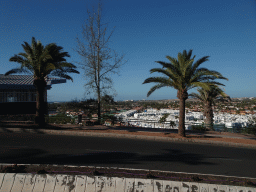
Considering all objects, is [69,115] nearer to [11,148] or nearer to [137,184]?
[11,148]

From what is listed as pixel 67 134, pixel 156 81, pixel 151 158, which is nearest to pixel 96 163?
pixel 151 158

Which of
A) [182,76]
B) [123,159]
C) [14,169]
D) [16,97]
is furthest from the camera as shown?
[16,97]

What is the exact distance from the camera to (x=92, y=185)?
446 cm

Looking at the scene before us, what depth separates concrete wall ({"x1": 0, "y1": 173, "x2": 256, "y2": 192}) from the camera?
4.40 m

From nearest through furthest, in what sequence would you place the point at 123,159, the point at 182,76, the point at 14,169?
1. the point at 14,169
2. the point at 123,159
3. the point at 182,76

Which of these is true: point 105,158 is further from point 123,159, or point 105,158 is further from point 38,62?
point 38,62

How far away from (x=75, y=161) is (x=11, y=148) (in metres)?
3.75

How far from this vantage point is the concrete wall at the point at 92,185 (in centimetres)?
440

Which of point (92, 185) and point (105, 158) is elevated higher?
point (92, 185)

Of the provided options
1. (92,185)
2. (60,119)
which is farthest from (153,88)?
(92,185)

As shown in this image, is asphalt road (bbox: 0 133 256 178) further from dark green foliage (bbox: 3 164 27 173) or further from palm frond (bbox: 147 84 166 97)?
palm frond (bbox: 147 84 166 97)

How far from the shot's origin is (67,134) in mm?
12875

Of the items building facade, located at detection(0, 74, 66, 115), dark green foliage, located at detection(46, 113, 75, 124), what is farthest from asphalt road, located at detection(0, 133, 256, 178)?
building facade, located at detection(0, 74, 66, 115)

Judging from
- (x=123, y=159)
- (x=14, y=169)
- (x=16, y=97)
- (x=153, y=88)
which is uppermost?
(x=153, y=88)
